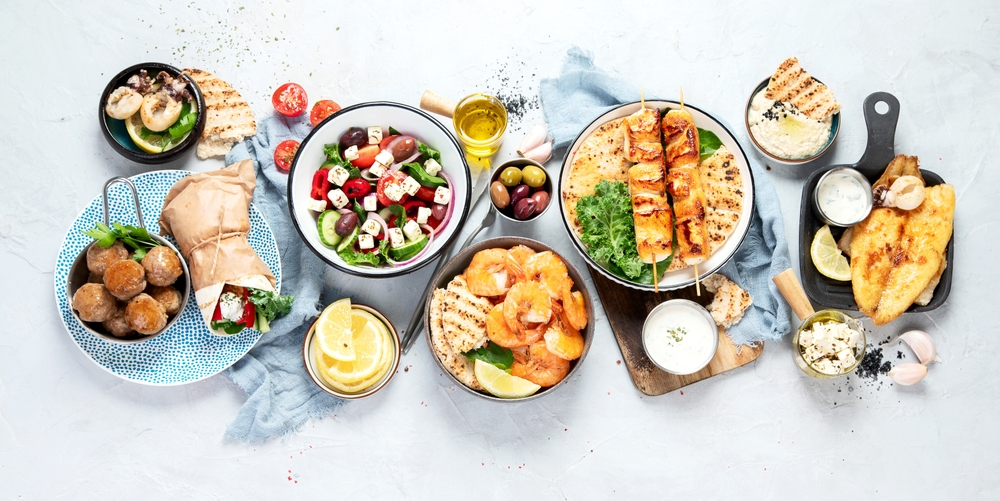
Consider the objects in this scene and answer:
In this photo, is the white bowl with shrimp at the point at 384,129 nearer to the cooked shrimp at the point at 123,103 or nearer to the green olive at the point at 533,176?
the green olive at the point at 533,176

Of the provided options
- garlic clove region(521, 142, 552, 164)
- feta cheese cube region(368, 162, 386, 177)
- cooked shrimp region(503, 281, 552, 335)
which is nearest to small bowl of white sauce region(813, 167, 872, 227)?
garlic clove region(521, 142, 552, 164)

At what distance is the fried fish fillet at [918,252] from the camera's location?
369 cm

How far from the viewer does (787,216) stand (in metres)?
4.05

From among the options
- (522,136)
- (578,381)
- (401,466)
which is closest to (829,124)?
(522,136)

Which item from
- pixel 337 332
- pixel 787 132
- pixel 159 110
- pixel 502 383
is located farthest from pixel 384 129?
pixel 787 132

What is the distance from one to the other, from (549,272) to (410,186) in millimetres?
979

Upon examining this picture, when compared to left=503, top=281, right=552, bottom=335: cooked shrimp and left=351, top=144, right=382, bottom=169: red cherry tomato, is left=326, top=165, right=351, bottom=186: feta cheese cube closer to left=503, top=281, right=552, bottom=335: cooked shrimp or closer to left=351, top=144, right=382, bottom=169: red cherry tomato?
left=351, top=144, right=382, bottom=169: red cherry tomato

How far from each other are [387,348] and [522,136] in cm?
164

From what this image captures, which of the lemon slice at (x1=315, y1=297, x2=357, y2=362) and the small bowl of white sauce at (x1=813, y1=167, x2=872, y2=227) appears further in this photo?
the small bowl of white sauce at (x1=813, y1=167, x2=872, y2=227)

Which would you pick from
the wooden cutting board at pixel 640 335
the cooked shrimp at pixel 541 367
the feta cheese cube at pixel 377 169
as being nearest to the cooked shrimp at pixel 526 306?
the cooked shrimp at pixel 541 367

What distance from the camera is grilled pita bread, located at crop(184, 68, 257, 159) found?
12.8ft

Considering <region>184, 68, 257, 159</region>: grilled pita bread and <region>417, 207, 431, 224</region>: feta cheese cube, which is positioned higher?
<region>184, 68, 257, 159</region>: grilled pita bread

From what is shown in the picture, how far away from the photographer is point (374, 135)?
3.71 m

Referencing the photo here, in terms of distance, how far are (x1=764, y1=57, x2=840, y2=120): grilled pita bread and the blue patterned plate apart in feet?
11.0
